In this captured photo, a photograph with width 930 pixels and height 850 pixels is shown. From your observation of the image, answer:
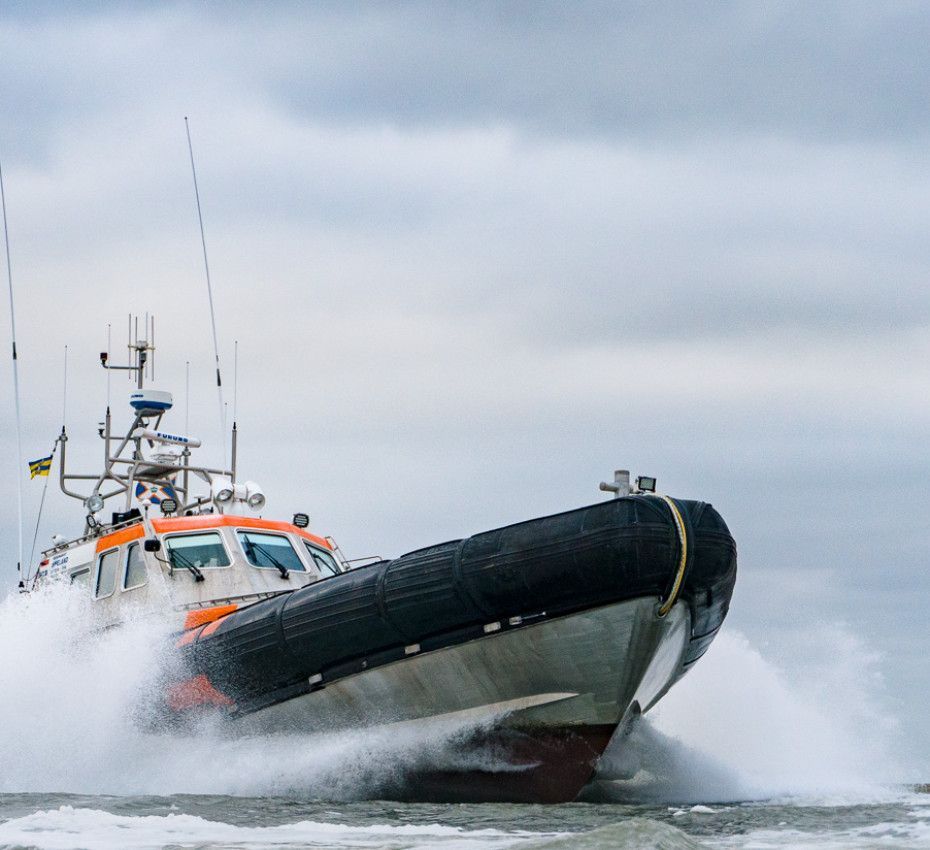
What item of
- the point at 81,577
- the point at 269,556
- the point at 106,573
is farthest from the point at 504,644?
the point at 81,577

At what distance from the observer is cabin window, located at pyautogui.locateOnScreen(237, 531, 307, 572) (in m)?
15.8

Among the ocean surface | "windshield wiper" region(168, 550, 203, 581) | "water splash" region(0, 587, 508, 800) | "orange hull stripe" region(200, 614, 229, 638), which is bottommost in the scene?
the ocean surface

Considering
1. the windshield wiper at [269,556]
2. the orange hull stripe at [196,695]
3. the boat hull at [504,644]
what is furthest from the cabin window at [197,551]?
the boat hull at [504,644]

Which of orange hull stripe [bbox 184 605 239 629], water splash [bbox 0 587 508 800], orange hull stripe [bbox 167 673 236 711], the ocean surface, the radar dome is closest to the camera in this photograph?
the ocean surface

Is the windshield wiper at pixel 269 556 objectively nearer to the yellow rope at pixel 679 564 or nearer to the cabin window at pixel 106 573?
the cabin window at pixel 106 573

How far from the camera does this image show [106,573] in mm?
16016

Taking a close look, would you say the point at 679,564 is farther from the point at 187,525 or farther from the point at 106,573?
the point at 106,573

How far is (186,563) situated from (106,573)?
1054mm

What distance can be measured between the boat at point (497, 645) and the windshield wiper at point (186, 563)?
0.96m

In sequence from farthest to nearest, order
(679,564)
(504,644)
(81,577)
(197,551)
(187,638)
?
(81,577), (197,551), (187,638), (504,644), (679,564)

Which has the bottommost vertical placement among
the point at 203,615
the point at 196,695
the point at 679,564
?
the point at 196,695

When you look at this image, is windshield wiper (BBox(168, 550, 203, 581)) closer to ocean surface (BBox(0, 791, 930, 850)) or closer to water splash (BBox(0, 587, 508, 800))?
water splash (BBox(0, 587, 508, 800))

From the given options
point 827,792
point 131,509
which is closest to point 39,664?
point 131,509

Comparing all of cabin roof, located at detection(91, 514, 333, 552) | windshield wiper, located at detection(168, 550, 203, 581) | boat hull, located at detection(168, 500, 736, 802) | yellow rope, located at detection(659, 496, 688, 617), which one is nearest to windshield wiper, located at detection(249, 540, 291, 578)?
cabin roof, located at detection(91, 514, 333, 552)
